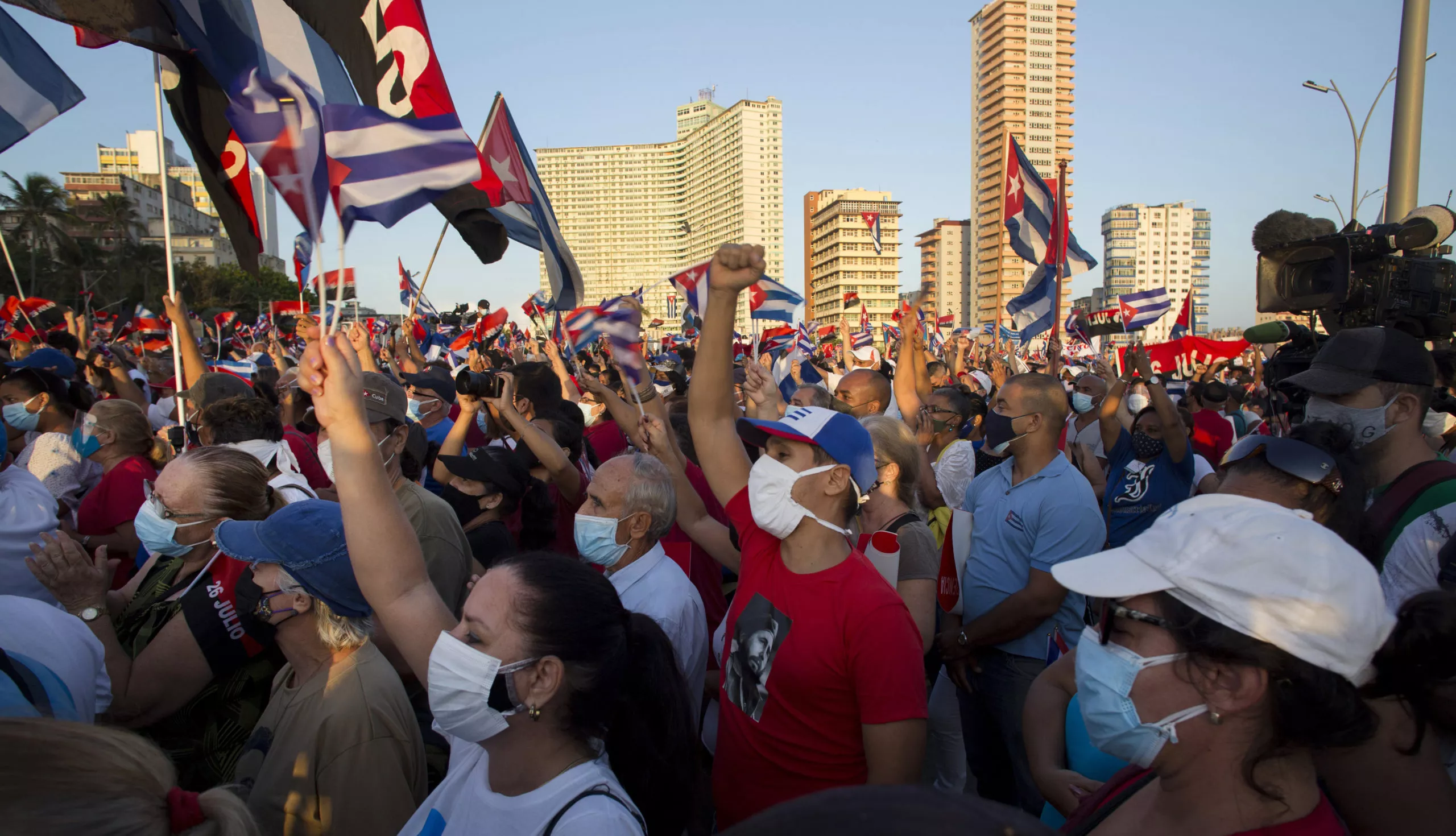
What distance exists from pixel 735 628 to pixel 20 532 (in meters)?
2.96

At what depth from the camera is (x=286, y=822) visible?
7.34 feet

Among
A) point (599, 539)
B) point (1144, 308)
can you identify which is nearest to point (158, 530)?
point (599, 539)

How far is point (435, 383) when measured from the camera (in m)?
7.35

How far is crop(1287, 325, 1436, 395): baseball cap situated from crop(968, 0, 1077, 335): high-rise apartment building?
375 ft

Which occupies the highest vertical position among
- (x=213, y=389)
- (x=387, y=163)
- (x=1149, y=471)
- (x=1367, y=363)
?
(x=387, y=163)

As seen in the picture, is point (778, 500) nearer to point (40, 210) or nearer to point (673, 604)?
point (673, 604)

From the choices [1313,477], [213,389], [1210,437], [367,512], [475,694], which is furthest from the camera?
[1210,437]

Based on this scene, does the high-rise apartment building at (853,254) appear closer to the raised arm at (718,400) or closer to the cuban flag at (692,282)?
the cuban flag at (692,282)

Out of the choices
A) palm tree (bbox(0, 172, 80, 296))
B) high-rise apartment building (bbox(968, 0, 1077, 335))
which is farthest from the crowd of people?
high-rise apartment building (bbox(968, 0, 1077, 335))

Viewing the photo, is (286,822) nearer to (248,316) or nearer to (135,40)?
(135,40)

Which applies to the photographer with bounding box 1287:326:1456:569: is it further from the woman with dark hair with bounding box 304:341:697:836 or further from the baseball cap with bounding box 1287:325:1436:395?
the woman with dark hair with bounding box 304:341:697:836

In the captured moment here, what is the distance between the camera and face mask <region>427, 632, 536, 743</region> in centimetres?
204

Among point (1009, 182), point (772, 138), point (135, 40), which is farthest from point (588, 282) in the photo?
point (135, 40)

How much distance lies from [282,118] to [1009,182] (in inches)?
442
